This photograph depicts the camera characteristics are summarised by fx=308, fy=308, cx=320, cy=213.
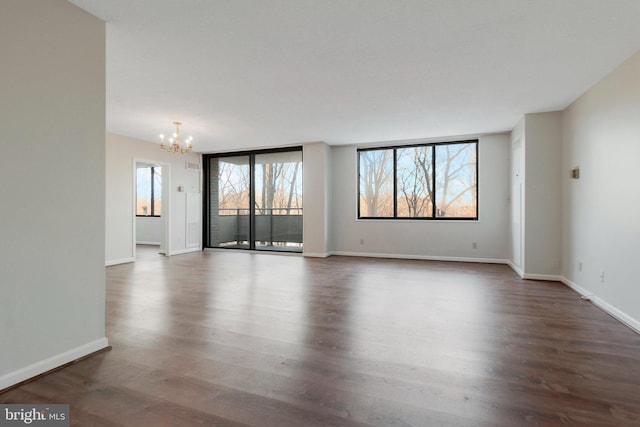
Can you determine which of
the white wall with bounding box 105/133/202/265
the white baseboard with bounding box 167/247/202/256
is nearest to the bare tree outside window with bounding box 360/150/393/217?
the white baseboard with bounding box 167/247/202/256

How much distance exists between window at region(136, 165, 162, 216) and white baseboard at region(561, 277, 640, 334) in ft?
33.3

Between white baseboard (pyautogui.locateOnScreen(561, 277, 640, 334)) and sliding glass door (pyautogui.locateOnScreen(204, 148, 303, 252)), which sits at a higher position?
sliding glass door (pyautogui.locateOnScreen(204, 148, 303, 252))

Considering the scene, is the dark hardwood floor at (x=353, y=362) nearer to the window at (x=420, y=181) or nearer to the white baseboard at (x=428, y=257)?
the white baseboard at (x=428, y=257)

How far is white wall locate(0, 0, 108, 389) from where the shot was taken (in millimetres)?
1847

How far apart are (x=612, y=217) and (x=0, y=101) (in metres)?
5.23

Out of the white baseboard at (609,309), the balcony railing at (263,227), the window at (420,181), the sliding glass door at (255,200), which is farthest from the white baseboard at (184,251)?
the white baseboard at (609,309)

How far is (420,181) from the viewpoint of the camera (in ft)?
22.4

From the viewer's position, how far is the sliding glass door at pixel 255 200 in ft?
25.1

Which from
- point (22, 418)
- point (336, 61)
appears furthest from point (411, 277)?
point (22, 418)

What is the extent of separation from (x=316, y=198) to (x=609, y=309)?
16.9 ft

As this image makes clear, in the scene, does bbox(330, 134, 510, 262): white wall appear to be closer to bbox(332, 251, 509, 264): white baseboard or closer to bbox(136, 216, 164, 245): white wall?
bbox(332, 251, 509, 264): white baseboard

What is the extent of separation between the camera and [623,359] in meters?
2.22

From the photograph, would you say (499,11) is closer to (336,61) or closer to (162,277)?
(336,61)

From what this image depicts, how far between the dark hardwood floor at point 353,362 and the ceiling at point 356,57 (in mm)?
2540
